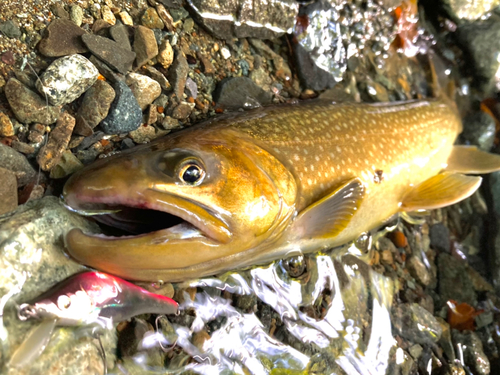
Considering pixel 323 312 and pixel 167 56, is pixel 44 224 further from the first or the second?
pixel 323 312

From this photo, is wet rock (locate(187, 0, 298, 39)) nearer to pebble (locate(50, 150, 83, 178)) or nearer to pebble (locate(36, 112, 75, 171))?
pebble (locate(36, 112, 75, 171))

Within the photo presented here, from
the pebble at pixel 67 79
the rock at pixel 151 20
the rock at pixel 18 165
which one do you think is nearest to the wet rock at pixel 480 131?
the rock at pixel 151 20

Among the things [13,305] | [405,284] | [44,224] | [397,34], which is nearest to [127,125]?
[44,224]

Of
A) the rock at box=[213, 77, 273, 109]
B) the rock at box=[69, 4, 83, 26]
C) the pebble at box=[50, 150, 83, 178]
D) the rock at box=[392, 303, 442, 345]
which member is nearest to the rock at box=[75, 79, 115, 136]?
the pebble at box=[50, 150, 83, 178]

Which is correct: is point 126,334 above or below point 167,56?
below

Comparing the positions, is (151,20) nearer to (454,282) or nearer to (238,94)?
(238,94)

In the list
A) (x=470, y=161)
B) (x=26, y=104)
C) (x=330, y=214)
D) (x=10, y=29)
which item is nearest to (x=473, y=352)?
(x=470, y=161)
